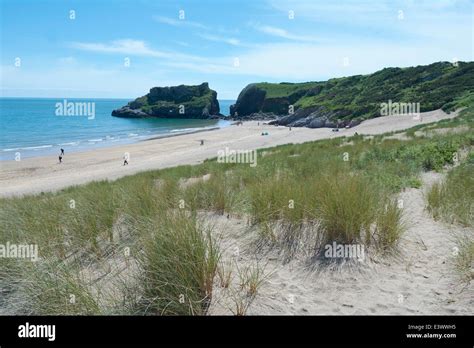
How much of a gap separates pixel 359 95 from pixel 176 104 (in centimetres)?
7919

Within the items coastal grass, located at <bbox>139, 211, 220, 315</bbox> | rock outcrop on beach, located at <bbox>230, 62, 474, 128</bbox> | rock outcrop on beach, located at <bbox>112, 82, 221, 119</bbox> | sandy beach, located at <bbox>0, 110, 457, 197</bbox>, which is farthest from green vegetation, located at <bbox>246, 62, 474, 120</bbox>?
coastal grass, located at <bbox>139, 211, 220, 315</bbox>

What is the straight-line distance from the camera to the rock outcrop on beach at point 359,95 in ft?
176

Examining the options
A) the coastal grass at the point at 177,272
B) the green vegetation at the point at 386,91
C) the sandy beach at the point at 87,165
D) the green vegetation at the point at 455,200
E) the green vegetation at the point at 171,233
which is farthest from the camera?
the green vegetation at the point at 386,91

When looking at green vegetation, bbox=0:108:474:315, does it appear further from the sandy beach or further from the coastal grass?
the sandy beach

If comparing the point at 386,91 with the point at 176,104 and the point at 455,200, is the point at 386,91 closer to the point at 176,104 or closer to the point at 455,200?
the point at 455,200

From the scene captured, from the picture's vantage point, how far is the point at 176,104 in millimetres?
136000

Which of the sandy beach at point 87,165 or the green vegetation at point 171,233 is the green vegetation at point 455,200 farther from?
the sandy beach at point 87,165

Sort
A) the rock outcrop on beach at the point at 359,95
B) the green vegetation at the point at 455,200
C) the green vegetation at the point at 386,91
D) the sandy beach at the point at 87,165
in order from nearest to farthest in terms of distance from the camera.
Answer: the green vegetation at the point at 455,200 → the sandy beach at the point at 87,165 → the green vegetation at the point at 386,91 → the rock outcrop on beach at the point at 359,95

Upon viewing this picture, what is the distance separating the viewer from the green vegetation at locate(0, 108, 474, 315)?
3582 millimetres

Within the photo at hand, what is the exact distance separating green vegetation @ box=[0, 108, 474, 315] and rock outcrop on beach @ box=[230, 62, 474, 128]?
43.8 meters

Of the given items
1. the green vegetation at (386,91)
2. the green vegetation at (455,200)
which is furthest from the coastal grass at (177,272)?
the green vegetation at (386,91)
